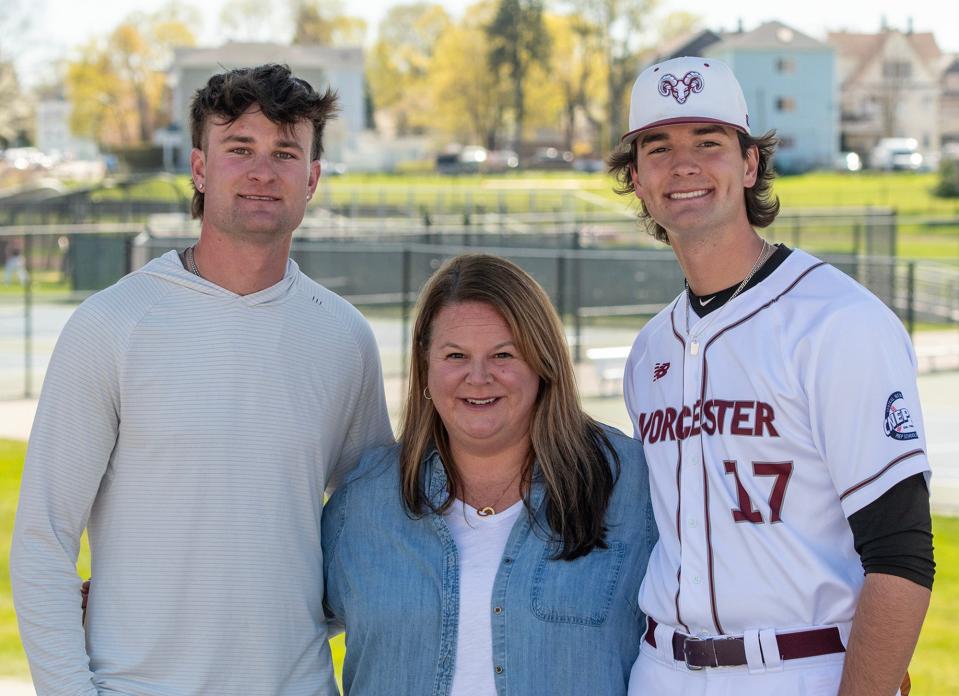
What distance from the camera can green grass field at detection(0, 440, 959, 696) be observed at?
6484 millimetres

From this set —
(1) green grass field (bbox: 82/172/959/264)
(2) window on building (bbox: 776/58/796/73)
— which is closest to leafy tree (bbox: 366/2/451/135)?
(2) window on building (bbox: 776/58/796/73)

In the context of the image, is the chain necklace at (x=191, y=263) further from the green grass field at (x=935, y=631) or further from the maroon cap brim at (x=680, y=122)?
the green grass field at (x=935, y=631)

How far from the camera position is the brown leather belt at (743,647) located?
312 centimetres

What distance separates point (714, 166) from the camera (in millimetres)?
3391

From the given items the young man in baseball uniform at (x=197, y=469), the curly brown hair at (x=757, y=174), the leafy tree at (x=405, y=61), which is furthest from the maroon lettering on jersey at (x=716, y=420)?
the leafy tree at (x=405, y=61)

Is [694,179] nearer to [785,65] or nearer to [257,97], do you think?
[257,97]

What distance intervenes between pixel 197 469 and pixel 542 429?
898mm

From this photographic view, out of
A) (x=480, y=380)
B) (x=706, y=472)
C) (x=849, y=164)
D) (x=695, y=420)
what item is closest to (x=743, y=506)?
(x=706, y=472)

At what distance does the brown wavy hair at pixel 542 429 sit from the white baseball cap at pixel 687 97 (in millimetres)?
522

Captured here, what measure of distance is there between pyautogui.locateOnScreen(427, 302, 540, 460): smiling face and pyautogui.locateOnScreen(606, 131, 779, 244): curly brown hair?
0.55m

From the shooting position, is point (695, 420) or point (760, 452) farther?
point (695, 420)

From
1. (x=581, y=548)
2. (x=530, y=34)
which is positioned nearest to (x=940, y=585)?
(x=581, y=548)

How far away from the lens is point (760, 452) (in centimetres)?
313

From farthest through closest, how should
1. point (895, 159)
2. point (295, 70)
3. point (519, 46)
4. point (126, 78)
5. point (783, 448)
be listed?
1. point (126, 78)
2. point (519, 46)
3. point (295, 70)
4. point (895, 159)
5. point (783, 448)
